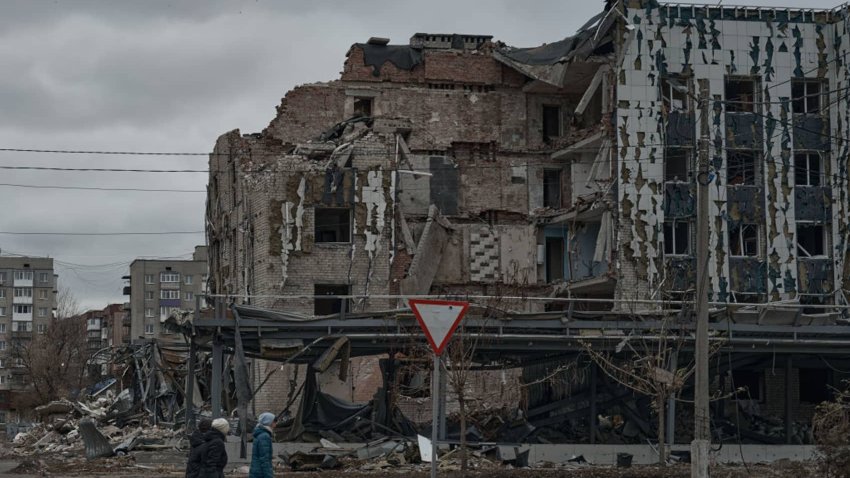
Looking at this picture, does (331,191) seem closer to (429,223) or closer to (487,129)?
(429,223)

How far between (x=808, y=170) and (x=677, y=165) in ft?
14.9

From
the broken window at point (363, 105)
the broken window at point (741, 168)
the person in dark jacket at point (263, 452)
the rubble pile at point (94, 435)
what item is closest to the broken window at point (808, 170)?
the broken window at point (741, 168)

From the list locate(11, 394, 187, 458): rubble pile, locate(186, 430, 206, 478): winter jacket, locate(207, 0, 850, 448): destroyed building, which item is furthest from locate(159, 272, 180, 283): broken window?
locate(186, 430, 206, 478): winter jacket

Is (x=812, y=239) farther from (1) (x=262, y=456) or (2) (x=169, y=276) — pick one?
(2) (x=169, y=276)

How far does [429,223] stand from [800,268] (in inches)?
506

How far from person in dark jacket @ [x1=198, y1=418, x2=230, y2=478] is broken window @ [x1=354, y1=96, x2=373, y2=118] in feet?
97.9

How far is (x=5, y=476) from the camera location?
90.2 ft

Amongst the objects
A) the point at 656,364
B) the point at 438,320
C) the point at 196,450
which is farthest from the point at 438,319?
the point at 656,364

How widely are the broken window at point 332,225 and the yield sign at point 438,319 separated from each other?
993 inches

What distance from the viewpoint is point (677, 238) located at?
42344 millimetres

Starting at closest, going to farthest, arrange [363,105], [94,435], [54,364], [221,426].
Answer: [221,426], [94,435], [363,105], [54,364]

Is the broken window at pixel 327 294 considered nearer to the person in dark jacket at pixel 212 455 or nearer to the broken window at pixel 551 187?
the broken window at pixel 551 187

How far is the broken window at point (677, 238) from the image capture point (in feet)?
138

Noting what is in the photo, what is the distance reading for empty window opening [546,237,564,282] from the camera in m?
46.2
